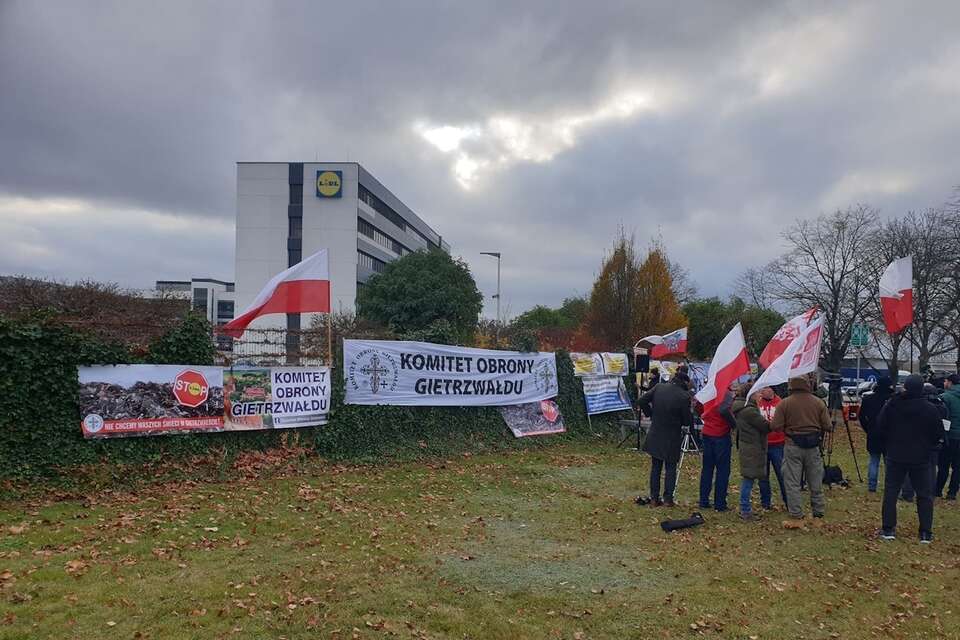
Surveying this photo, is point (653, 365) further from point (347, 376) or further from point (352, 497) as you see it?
point (352, 497)

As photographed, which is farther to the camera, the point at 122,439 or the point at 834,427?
the point at 834,427

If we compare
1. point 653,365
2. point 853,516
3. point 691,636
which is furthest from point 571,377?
point 691,636

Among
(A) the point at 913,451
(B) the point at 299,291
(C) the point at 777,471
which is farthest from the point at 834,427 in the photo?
(B) the point at 299,291

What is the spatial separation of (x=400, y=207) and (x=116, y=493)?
86.7m

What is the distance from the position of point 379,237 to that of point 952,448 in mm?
79521

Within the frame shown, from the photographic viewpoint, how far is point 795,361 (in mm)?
8867

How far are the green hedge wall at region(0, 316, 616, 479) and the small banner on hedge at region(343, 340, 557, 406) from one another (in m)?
0.26

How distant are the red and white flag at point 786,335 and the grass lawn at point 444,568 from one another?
227 cm

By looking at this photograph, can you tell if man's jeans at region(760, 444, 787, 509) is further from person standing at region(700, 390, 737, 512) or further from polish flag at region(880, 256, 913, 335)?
polish flag at region(880, 256, 913, 335)

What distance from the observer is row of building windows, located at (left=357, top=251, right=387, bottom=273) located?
78.0 m

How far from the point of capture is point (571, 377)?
16344mm

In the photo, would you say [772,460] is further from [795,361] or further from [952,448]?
[952,448]

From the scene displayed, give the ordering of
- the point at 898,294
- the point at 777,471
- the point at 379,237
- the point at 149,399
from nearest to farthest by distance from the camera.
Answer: the point at 777,471
the point at 149,399
the point at 898,294
the point at 379,237

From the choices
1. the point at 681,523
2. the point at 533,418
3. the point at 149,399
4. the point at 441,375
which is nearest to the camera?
the point at 681,523
